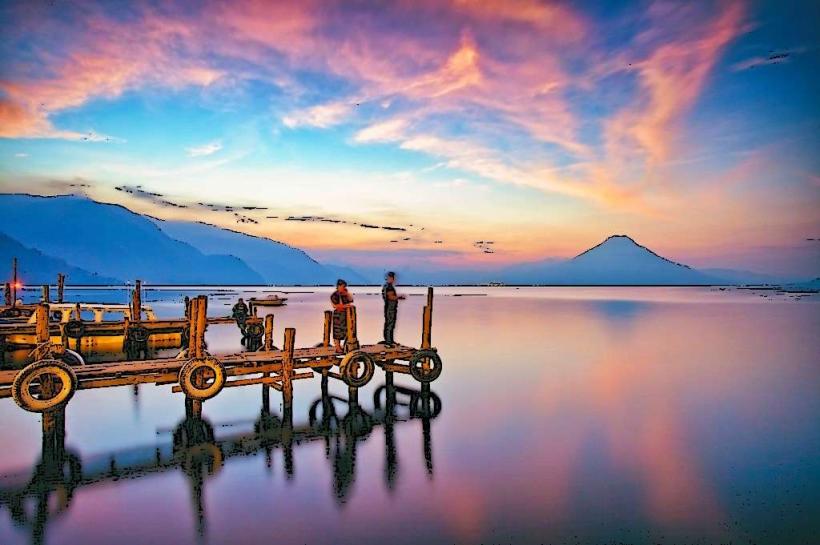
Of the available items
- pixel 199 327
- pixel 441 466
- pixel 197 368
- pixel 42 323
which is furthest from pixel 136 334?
pixel 441 466

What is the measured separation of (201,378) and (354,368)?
530 centimetres

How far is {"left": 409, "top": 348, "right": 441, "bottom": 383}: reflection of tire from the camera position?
22000 millimetres

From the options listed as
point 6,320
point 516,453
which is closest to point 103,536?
point 516,453

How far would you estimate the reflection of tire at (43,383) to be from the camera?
13992 millimetres

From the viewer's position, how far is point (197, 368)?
16.7m

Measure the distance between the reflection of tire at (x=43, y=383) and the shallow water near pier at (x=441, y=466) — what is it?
71.9 inches

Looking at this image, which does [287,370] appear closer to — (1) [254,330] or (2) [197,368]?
(2) [197,368]

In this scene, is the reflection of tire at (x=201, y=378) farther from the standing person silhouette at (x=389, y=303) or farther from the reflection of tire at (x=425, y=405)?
the reflection of tire at (x=425, y=405)

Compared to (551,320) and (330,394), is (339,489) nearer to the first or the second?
(330,394)

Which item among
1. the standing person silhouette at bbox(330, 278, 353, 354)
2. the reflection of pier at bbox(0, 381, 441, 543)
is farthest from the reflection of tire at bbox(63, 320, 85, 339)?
the standing person silhouette at bbox(330, 278, 353, 354)

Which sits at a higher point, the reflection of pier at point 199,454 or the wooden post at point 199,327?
the wooden post at point 199,327

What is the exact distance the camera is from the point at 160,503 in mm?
12477

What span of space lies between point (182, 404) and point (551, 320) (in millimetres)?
57700

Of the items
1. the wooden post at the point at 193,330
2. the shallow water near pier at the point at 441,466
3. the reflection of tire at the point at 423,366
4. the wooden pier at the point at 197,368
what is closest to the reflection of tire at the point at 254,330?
the shallow water near pier at the point at 441,466
